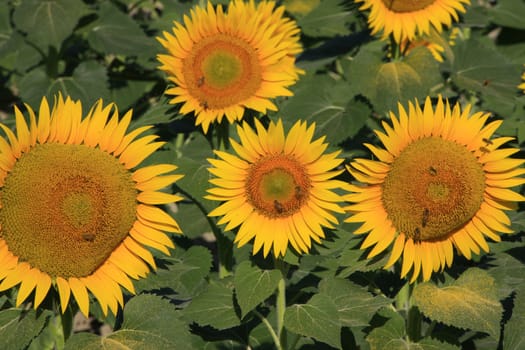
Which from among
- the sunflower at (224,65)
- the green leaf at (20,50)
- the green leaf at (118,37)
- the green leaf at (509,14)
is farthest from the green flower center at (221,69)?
the green leaf at (509,14)

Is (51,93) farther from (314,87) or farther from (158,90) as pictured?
(314,87)

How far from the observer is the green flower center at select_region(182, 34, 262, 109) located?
3.67 meters

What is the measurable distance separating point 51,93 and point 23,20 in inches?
18.8

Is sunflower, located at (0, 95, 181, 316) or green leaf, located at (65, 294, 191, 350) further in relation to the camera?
green leaf, located at (65, 294, 191, 350)

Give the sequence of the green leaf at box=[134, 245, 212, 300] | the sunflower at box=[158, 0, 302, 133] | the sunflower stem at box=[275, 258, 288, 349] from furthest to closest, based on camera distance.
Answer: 1. the sunflower at box=[158, 0, 302, 133]
2. the sunflower stem at box=[275, 258, 288, 349]
3. the green leaf at box=[134, 245, 212, 300]

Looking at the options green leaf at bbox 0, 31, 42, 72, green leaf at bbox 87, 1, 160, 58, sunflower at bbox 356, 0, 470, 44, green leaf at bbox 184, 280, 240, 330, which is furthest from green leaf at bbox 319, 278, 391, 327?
green leaf at bbox 0, 31, 42, 72

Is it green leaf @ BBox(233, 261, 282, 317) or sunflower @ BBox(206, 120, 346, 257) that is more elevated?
sunflower @ BBox(206, 120, 346, 257)

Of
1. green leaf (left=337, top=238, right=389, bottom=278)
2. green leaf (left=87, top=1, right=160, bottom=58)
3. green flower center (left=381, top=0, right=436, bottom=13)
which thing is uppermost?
green leaf (left=87, top=1, right=160, bottom=58)

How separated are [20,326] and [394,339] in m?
1.39

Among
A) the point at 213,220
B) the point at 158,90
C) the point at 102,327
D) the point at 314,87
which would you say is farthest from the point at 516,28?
the point at 102,327

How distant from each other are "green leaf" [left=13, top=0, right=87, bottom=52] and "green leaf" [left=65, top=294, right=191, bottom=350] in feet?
7.89

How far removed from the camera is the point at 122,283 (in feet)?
9.53

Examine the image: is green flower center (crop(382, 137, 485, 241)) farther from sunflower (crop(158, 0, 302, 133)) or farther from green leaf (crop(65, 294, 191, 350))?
green leaf (crop(65, 294, 191, 350))

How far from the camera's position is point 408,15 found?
4.14 meters
